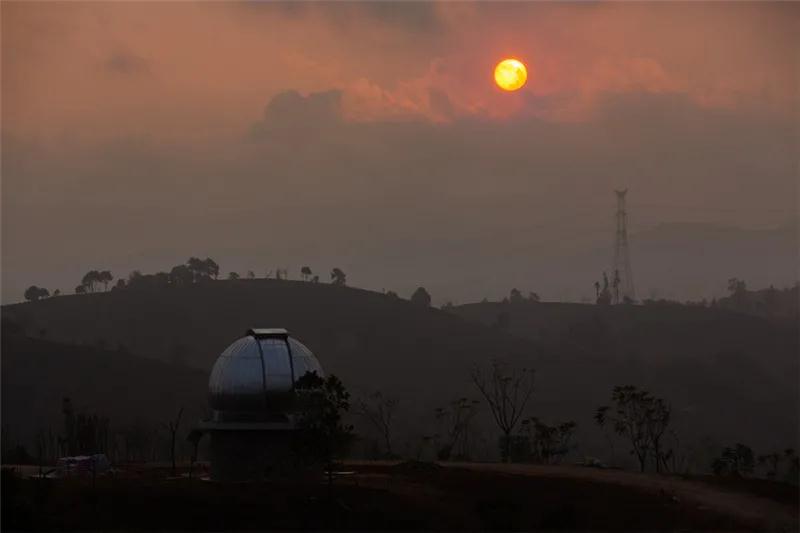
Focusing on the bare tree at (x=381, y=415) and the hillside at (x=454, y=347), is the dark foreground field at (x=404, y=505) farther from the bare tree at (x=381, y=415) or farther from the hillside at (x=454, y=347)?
the hillside at (x=454, y=347)

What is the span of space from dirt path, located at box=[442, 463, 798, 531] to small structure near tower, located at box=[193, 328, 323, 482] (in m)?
9.80

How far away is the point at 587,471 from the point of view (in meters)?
49.5

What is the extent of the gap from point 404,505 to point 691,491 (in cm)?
1127

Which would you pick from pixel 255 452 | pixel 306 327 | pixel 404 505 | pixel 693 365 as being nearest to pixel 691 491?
pixel 404 505

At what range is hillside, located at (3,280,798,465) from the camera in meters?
130

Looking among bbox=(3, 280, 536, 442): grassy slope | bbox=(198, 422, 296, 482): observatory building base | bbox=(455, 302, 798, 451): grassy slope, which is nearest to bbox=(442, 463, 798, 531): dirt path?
bbox=(198, 422, 296, 482): observatory building base

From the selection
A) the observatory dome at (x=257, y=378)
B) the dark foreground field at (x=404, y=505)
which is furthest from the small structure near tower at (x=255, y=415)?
the dark foreground field at (x=404, y=505)

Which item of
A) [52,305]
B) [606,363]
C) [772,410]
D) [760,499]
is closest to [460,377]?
[606,363]

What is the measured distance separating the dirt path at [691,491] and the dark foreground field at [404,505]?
0.21 feet

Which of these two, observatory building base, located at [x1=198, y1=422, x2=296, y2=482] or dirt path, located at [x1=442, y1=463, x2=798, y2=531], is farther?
observatory building base, located at [x1=198, y1=422, x2=296, y2=482]

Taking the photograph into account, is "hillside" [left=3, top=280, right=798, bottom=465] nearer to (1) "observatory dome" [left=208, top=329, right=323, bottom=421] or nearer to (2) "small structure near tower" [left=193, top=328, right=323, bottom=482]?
(1) "observatory dome" [left=208, top=329, right=323, bottom=421]

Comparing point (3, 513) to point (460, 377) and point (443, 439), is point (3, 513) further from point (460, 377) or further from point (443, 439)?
point (460, 377)

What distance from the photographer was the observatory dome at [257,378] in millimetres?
46750

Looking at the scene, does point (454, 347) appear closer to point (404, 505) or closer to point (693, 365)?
point (693, 365)
